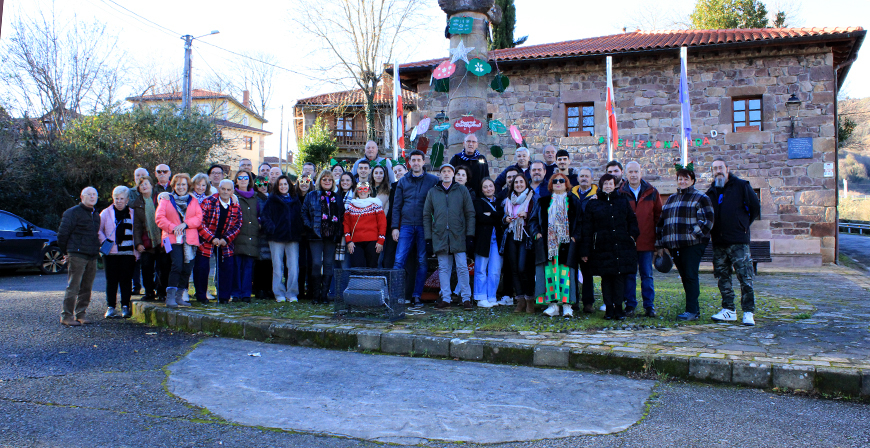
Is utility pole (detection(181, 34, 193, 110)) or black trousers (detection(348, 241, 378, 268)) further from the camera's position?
utility pole (detection(181, 34, 193, 110))

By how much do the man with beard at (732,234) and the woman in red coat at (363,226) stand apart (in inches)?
162

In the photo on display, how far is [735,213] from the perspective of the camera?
647 centimetres

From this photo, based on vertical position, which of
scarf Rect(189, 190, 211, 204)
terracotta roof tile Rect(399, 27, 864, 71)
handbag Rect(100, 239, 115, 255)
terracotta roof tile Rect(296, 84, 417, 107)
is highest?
terracotta roof tile Rect(296, 84, 417, 107)

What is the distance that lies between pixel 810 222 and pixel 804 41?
481cm

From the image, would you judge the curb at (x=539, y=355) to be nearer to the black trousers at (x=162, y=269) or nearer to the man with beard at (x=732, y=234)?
the black trousers at (x=162, y=269)

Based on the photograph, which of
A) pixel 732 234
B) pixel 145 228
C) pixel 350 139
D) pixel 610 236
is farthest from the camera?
pixel 350 139

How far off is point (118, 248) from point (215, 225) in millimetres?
1192

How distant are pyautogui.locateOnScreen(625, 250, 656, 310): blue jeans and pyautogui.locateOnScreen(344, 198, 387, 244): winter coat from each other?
10.5 feet

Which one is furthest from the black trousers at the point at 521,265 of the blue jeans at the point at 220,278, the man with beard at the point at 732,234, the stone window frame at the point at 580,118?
the stone window frame at the point at 580,118

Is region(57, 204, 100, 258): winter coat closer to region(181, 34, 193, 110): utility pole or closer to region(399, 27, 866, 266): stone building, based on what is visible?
region(399, 27, 866, 266): stone building

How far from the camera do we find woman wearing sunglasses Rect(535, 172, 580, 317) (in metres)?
6.75

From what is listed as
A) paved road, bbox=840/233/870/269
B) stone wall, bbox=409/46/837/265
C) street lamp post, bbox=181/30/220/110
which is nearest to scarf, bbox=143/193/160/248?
stone wall, bbox=409/46/837/265

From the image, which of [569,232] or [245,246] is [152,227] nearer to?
[245,246]

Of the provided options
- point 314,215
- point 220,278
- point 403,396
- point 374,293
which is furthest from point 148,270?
point 403,396
